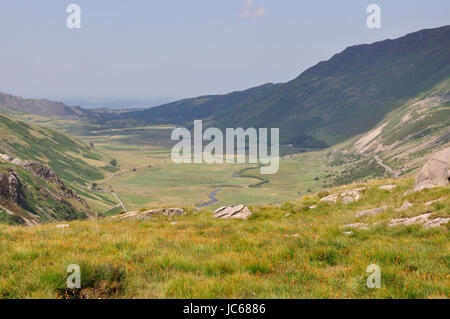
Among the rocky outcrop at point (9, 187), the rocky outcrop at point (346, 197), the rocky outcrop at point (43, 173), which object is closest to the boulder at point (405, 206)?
the rocky outcrop at point (346, 197)

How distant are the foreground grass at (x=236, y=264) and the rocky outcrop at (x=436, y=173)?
670cm

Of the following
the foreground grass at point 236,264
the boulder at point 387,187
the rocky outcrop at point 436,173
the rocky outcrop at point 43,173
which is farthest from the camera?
the rocky outcrop at point 43,173

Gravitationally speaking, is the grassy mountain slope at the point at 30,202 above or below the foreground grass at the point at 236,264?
below

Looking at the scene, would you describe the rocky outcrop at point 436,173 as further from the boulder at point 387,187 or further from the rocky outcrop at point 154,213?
the rocky outcrop at point 154,213

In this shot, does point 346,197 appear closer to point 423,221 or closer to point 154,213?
point 423,221

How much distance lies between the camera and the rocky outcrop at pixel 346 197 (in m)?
21.5

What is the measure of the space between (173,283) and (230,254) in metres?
2.64

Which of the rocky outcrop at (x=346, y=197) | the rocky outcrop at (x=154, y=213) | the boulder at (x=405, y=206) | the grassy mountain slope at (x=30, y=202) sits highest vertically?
the boulder at (x=405, y=206)

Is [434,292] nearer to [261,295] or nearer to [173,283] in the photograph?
[261,295]

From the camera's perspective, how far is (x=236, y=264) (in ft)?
29.0

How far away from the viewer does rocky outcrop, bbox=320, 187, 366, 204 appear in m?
21.5

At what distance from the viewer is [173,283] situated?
292 inches
